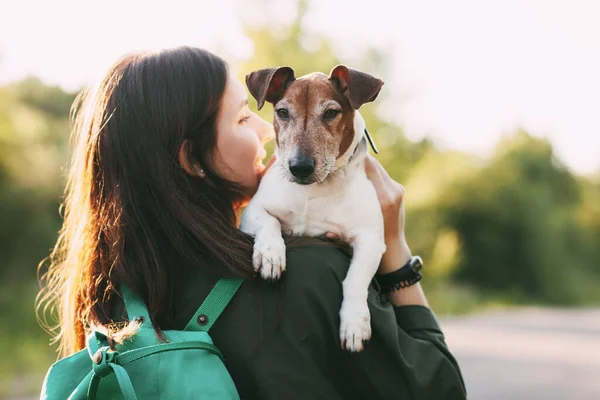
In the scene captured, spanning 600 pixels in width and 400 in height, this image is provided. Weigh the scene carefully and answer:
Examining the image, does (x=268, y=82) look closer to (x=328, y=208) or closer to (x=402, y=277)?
(x=328, y=208)

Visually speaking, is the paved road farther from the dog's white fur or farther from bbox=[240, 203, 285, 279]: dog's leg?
bbox=[240, 203, 285, 279]: dog's leg

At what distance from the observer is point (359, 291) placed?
2131mm

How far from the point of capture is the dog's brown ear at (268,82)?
2688 mm

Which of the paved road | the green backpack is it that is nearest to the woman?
the green backpack

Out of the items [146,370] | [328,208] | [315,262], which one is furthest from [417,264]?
[146,370]

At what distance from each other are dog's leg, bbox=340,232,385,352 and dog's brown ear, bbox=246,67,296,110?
2.29 ft

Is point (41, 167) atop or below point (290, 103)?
below

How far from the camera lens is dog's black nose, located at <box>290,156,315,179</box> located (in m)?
2.47

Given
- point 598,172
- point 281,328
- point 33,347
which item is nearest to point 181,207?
point 281,328

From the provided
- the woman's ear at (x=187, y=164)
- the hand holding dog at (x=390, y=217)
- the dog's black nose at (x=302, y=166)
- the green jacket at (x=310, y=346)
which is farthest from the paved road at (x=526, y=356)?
the woman's ear at (x=187, y=164)

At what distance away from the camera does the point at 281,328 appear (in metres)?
1.86

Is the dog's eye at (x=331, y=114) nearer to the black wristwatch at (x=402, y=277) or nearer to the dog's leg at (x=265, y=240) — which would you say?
the dog's leg at (x=265, y=240)

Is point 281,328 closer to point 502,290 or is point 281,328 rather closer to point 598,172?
point 502,290

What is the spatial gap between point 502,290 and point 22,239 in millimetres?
14365
